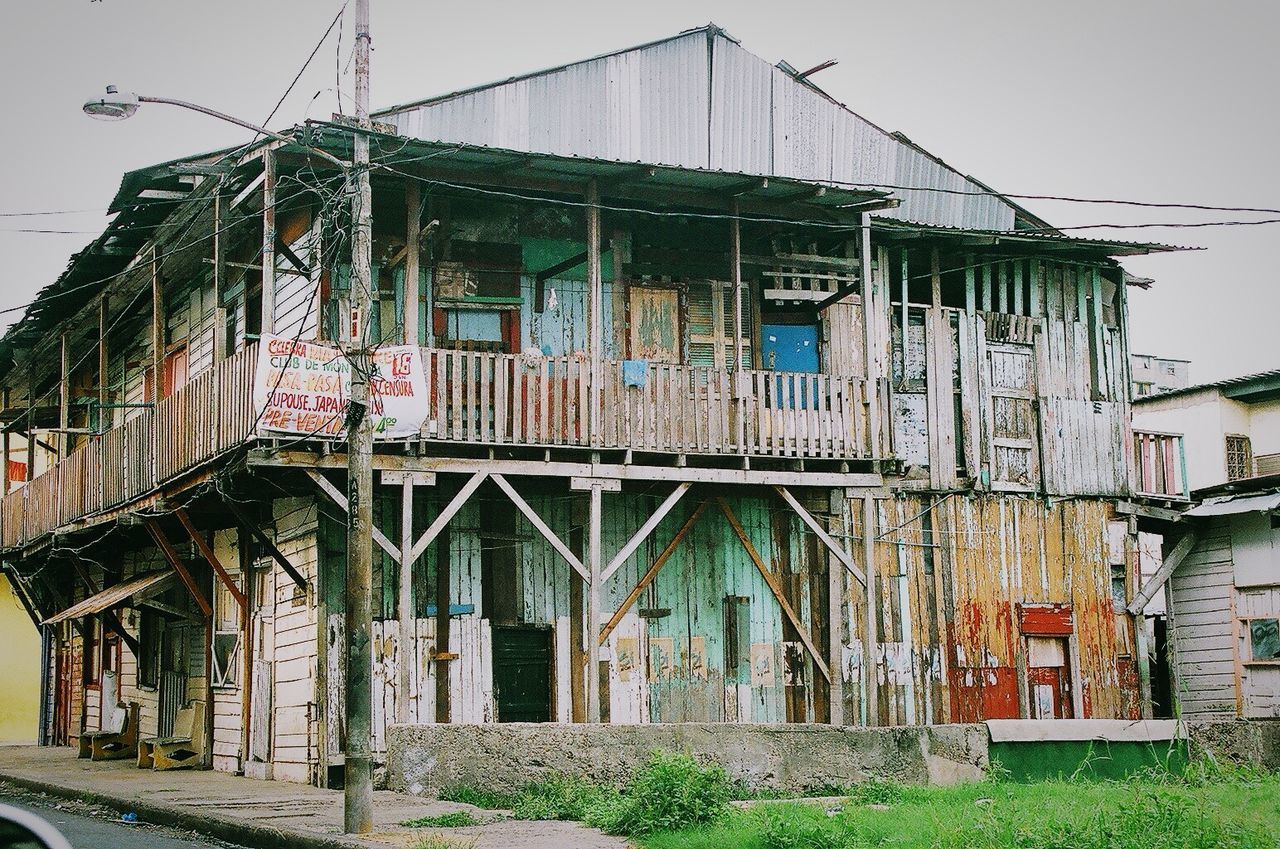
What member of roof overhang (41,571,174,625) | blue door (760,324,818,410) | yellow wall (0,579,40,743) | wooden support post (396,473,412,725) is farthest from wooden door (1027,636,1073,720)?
yellow wall (0,579,40,743)

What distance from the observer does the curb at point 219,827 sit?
36.3 feet

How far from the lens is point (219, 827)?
41.5ft

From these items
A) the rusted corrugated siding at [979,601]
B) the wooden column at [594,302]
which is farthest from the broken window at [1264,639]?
the wooden column at [594,302]

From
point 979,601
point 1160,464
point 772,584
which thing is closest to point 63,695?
point 772,584

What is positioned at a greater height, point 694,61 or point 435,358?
point 694,61

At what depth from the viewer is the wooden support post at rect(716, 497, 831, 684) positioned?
18875 millimetres

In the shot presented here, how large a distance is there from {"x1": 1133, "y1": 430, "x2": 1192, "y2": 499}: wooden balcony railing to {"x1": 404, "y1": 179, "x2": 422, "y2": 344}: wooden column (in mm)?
11948

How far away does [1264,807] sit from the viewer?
39.5 feet

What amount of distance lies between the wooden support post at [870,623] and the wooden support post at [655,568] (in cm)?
215

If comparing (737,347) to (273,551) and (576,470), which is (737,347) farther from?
(273,551)

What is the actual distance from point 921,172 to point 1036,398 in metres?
4.02

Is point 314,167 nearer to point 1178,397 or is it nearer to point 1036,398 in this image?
point 1036,398

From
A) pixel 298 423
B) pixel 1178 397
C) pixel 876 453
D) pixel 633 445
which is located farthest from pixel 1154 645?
pixel 298 423

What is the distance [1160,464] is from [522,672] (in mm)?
10896
